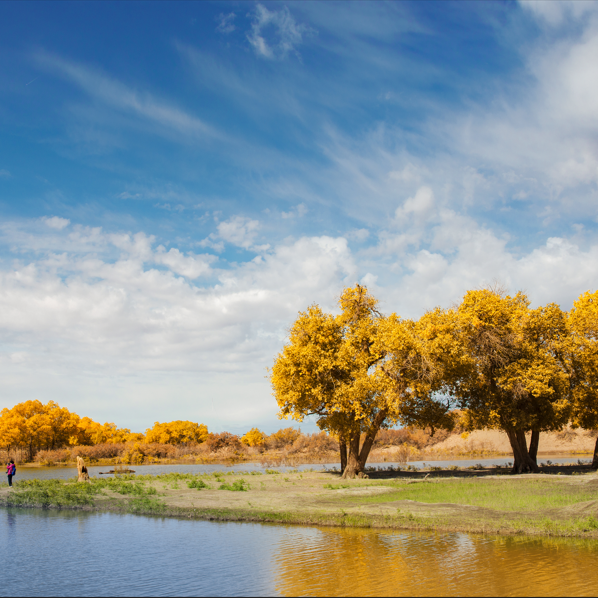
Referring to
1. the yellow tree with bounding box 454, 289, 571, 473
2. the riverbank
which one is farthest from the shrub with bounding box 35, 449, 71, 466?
the yellow tree with bounding box 454, 289, 571, 473

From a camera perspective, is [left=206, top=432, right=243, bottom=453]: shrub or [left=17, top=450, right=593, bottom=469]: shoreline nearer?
[left=17, top=450, right=593, bottom=469]: shoreline

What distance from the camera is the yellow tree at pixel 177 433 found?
107438 mm

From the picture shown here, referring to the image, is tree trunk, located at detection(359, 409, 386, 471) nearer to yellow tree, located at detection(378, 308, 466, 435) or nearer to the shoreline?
yellow tree, located at detection(378, 308, 466, 435)

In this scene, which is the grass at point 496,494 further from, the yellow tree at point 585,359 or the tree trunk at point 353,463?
the yellow tree at point 585,359

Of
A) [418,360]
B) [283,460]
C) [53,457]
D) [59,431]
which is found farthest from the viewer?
[59,431]

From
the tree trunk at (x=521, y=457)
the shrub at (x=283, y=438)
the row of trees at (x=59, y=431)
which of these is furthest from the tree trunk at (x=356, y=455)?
the shrub at (x=283, y=438)

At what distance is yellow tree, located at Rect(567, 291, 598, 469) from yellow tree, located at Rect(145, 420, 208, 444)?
8334 cm

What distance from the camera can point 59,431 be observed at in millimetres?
91375

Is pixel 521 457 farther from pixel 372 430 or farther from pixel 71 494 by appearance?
pixel 71 494

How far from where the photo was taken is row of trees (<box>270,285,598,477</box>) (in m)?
32.5

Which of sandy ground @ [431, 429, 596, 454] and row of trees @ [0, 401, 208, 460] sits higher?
row of trees @ [0, 401, 208, 460]

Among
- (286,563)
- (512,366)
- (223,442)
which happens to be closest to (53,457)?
(223,442)

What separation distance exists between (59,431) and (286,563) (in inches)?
3560

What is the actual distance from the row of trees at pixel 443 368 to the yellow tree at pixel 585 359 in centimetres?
7
